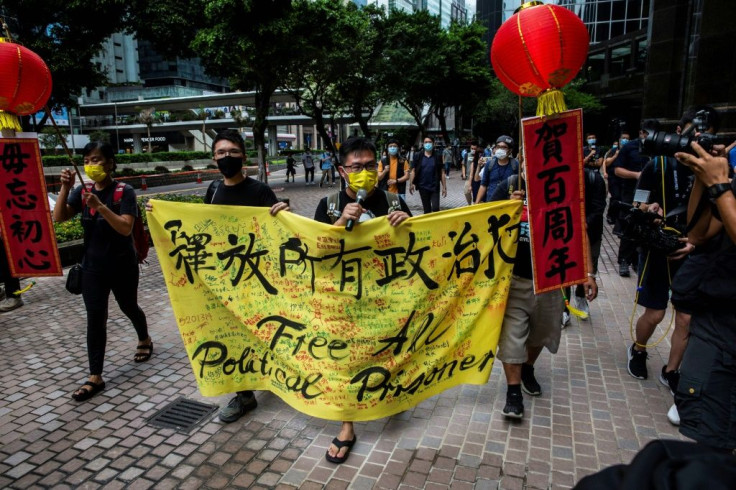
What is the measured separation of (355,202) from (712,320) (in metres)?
2.16

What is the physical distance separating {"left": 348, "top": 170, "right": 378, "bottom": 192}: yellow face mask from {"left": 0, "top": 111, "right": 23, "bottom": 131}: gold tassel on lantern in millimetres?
2726

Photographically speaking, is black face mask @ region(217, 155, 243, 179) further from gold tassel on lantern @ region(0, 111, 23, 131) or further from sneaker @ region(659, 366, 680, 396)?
sneaker @ region(659, 366, 680, 396)

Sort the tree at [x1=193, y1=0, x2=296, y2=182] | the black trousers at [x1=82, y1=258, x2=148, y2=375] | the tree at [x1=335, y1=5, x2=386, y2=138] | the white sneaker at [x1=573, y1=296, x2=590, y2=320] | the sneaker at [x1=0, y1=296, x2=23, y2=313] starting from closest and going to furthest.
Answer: the black trousers at [x1=82, y1=258, x2=148, y2=375]
the white sneaker at [x1=573, y1=296, x2=590, y2=320]
the sneaker at [x1=0, y1=296, x2=23, y2=313]
the tree at [x1=193, y1=0, x2=296, y2=182]
the tree at [x1=335, y1=5, x2=386, y2=138]

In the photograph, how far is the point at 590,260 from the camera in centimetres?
371

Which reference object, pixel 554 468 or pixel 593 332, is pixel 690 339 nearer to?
pixel 554 468

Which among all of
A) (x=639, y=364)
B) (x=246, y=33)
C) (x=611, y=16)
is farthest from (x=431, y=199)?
(x=611, y=16)

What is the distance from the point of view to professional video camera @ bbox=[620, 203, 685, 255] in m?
3.85

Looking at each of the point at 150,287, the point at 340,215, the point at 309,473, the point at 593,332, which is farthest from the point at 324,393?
the point at 150,287

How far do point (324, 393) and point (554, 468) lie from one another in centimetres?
150

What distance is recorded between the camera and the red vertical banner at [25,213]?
159 inches

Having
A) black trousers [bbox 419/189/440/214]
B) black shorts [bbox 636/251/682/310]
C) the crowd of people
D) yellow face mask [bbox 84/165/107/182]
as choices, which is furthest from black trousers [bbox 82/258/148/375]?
black trousers [bbox 419/189/440/214]

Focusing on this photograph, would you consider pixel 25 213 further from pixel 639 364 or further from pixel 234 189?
pixel 639 364

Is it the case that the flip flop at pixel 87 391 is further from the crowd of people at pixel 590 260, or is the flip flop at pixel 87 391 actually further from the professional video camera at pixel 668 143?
the professional video camera at pixel 668 143

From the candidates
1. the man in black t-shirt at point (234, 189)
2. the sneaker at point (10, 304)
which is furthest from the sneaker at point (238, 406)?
the sneaker at point (10, 304)
